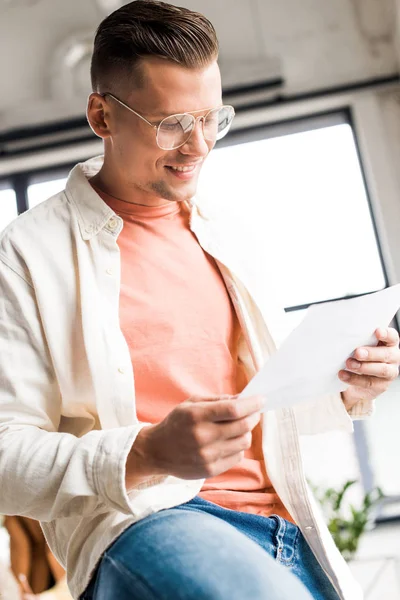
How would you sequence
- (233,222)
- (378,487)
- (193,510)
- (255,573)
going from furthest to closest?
(378,487) → (233,222) → (193,510) → (255,573)

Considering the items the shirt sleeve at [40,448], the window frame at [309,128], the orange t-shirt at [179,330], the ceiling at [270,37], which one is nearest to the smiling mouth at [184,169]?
the orange t-shirt at [179,330]

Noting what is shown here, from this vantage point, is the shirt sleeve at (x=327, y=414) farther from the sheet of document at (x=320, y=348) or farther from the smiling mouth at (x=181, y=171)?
the smiling mouth at (x=181, y=171)

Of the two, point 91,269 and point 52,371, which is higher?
point 91,269

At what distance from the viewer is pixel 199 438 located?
91 centimetres

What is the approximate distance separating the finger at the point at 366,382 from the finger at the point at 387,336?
0.22 ft

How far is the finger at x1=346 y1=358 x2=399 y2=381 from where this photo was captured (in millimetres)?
1163

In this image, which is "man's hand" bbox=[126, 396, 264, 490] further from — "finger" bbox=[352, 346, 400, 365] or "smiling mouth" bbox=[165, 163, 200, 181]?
"smiling mouth" bbox=[165, 163, 200, 181]

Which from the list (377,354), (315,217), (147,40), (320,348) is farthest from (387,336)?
(315,217)

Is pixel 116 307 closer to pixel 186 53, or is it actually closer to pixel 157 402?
pixel 157 402

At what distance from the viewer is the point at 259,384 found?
0.97 m

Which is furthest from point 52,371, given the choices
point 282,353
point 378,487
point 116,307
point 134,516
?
point 378,487

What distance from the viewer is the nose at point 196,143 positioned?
52.2 inches

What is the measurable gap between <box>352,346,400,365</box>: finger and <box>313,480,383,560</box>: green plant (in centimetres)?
239

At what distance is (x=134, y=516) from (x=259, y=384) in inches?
9.8
